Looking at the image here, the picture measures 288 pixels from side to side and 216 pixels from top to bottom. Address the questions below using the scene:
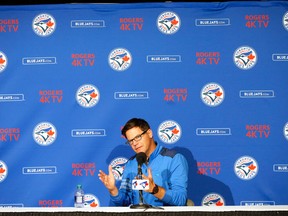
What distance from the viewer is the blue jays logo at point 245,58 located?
4.22 m

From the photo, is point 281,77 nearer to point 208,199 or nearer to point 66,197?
point 208,199

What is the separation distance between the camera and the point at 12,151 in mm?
4219

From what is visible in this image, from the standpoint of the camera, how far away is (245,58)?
13.9ft

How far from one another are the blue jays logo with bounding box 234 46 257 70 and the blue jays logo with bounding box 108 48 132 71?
3.22ft

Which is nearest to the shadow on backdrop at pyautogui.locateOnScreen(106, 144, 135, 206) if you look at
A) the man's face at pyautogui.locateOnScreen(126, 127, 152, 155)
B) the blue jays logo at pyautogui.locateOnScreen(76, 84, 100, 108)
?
the blue jays logo at pyautogui.locateOnScreen(76, 84, 100, 108)

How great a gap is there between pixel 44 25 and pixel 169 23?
3.82ft

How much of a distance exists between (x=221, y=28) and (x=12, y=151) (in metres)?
2.22

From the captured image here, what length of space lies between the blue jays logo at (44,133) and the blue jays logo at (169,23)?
53.6 inches

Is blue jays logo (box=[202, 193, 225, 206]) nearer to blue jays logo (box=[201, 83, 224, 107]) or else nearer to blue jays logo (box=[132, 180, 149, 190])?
blue jays logo (box=[201, 83, 224, 107])

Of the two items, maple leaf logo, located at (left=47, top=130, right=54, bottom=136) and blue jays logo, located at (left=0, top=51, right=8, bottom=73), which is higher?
blue jays logo, located at (left=0, top=51, right=8, bottom=73)

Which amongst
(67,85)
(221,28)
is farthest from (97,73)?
(221,28)

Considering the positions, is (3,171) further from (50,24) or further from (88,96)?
(50,24)

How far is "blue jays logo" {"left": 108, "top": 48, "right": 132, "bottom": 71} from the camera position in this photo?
426cm

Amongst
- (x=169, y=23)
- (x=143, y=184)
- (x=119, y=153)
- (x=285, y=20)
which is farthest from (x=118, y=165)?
(x=285, y=20)
